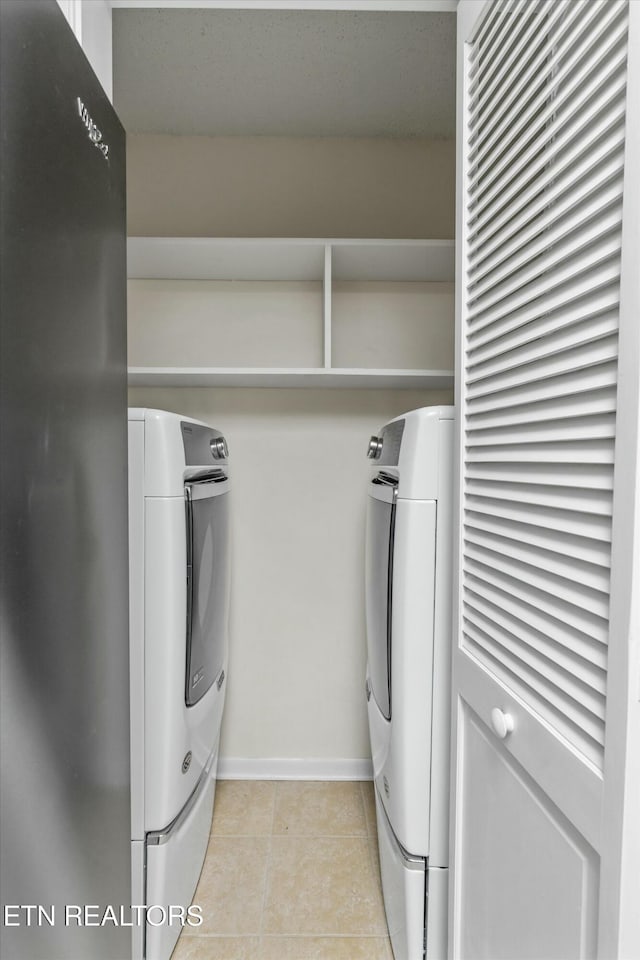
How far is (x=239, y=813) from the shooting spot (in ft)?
6.47

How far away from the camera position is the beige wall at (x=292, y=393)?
7.01 ft

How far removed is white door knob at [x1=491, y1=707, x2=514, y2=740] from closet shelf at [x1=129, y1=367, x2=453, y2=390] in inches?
48.1

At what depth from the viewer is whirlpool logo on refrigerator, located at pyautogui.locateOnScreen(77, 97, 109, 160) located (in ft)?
2.34

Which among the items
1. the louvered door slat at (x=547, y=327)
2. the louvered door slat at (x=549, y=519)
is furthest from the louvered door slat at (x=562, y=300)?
the louvered door slat at (x=549, y=519)

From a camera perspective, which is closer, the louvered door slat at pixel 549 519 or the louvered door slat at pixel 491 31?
the louvered door slat at pixel 549 519

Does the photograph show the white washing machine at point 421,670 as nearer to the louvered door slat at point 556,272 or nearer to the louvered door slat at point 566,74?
the louvered door slat at point 556,272

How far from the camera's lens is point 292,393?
217 centimetres

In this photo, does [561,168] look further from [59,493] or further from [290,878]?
[290,878]

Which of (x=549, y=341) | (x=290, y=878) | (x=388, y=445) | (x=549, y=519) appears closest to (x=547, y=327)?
(x=549, y=341)

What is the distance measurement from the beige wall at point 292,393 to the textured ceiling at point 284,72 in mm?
95

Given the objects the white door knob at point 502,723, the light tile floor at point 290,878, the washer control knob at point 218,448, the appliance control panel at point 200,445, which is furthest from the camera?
the washer control knob at point 218,448

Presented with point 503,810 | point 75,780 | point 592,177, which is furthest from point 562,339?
point 75,780

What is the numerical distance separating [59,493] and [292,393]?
1567 mm

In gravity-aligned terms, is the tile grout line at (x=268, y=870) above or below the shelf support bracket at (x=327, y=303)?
below
